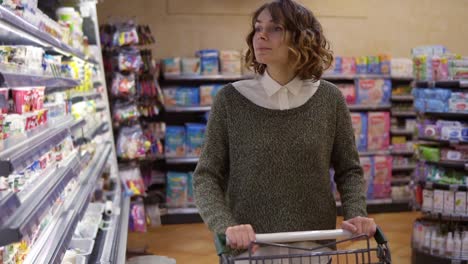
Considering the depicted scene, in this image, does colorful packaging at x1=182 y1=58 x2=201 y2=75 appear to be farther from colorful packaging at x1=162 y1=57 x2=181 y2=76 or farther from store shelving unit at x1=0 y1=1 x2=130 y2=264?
store shelving unit at x1=0 y1=1 x2=130 y2=264

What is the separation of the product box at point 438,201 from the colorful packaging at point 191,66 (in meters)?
3.31

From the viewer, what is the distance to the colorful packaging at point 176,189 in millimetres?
7352

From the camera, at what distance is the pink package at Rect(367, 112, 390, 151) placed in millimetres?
7801

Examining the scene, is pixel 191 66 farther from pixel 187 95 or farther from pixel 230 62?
pixel 230 62

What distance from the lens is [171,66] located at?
23.7 feet

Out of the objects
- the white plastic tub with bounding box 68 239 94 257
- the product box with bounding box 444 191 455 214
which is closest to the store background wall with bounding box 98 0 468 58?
the product box with bounding box 444 191 455 214

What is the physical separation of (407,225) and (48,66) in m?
5.24

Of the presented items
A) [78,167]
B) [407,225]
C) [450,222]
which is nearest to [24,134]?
[78,167]

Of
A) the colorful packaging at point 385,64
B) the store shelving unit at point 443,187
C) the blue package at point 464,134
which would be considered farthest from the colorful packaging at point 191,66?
the blue package at point 464,134

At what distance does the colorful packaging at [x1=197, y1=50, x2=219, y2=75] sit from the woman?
17.2ft

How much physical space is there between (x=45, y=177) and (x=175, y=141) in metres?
4.78

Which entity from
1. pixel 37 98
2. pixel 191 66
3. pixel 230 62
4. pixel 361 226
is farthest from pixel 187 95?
pixel 361 226

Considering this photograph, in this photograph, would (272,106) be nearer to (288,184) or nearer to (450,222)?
(288,184)

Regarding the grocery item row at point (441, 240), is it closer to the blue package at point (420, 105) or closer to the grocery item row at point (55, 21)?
the blue package at point (420, 105)
